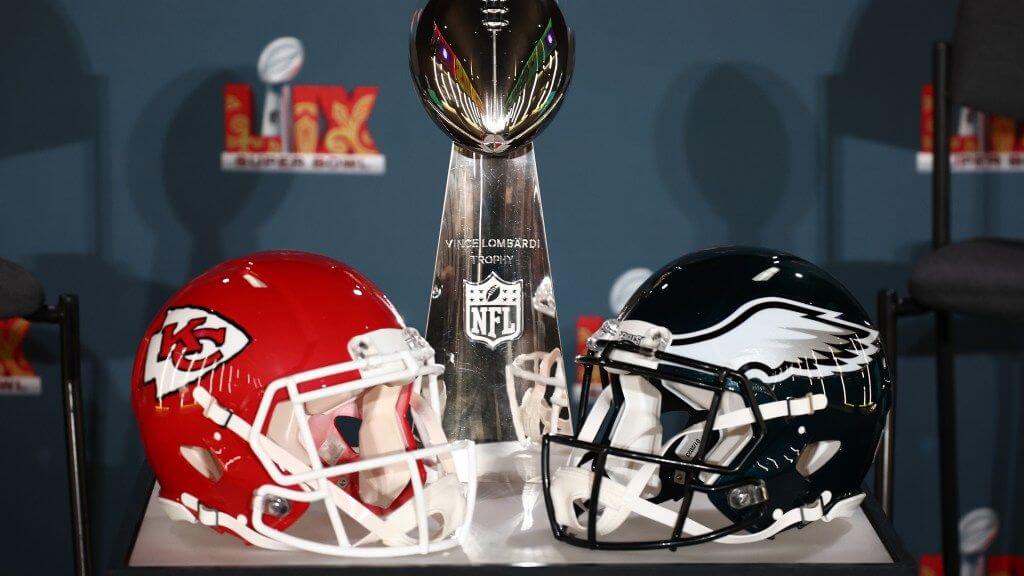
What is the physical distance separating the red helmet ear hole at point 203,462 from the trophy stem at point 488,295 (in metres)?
0.28

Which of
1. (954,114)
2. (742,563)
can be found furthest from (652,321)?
(954,114)

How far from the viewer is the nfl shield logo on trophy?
3.59ft

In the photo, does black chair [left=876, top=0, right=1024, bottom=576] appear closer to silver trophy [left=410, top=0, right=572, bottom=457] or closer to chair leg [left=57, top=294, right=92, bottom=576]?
silver trophy [left=410, top=0, right=572, bottom=457]

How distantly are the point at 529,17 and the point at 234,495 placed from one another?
501mm

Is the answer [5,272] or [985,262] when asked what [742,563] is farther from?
[5,272]

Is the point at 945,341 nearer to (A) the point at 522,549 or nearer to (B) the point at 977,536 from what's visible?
(B) the point at 977,536

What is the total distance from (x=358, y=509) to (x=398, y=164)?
2.37 ft

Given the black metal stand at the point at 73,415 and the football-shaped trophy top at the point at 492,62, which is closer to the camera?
the football-shaped trophy top at the point at 492,62

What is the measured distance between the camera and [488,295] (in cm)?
110

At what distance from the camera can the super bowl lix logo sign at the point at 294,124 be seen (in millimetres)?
1469

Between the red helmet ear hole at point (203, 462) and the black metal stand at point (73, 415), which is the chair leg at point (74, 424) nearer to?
the black metal stand at point (73, 415)

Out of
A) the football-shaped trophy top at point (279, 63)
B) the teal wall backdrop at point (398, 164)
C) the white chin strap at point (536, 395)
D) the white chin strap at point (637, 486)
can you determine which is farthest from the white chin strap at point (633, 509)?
the football-shaped trophy top at point (279, 63)

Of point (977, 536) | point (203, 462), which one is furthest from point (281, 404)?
point (977, 536)

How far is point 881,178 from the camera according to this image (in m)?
1.52
